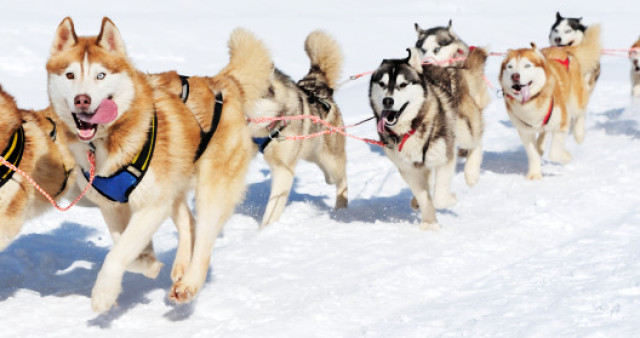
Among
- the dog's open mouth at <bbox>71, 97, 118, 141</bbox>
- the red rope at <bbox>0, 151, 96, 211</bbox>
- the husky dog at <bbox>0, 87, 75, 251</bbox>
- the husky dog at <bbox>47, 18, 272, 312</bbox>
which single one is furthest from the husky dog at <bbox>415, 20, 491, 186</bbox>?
the dog's open mouth at <bbox>71, 97, 118, 141</bbox>

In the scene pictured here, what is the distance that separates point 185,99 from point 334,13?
63.2 feet

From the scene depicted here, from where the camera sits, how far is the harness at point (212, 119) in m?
3.08

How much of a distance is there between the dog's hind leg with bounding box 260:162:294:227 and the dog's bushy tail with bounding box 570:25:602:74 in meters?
3.40

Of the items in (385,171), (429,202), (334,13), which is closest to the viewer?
(429,202)

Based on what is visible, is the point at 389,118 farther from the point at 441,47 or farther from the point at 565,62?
the point at 565,62

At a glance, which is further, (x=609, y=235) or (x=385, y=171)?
(x=385, y=171)

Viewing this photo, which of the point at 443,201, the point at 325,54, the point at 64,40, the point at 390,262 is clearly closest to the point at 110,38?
the point at 64,40

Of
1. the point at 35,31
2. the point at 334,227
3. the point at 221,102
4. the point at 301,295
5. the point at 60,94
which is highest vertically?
the point at 60,94

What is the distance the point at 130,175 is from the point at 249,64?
39.2 inches

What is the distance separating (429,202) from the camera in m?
4.59

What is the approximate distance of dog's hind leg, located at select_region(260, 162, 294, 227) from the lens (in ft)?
15.9

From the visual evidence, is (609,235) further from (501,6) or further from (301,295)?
(501,6)

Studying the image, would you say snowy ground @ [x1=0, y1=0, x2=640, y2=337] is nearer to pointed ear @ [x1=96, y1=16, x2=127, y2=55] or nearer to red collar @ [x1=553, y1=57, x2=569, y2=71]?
red collar @ [x1=553, y1=57, x2=569, y2=71]

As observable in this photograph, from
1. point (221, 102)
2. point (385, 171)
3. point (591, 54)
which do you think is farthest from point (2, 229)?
point (591, 54)
